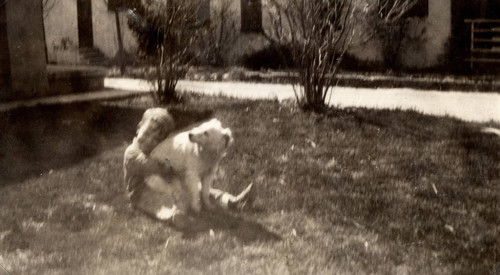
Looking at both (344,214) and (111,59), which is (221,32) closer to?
(111,59)

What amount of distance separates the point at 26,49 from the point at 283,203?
4921 millimetres

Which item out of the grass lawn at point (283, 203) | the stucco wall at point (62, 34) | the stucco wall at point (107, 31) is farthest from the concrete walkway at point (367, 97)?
the stucco wall at point (107, 31)

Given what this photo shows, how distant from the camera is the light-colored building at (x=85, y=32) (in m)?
13.1

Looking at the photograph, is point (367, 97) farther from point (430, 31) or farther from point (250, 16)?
point (250, 16)

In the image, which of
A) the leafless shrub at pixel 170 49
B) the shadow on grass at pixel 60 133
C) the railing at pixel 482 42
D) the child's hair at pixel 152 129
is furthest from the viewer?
the railing at pixel 482 42

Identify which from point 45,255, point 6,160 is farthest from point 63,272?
point 6,160

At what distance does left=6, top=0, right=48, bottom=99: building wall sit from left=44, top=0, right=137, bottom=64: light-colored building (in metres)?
4.83

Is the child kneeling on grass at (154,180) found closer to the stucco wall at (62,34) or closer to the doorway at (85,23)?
the stucco wall at (62,34)

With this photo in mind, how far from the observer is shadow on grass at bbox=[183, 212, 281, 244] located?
12.2 ft

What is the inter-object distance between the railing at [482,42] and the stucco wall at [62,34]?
25.6 feet

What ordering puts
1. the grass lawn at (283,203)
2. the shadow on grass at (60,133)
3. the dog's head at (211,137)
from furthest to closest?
the shadow on grass at (60,133), the dog's head at (211,137), the grass lawn at (283,203)

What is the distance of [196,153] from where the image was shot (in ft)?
12.1

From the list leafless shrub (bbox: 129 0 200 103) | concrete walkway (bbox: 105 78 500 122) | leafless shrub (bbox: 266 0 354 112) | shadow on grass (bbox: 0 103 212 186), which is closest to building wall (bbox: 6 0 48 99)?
shadow on grass (bbox: 0 103 212 186)

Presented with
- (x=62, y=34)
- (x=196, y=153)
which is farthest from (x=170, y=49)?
(x=62, y=34)
